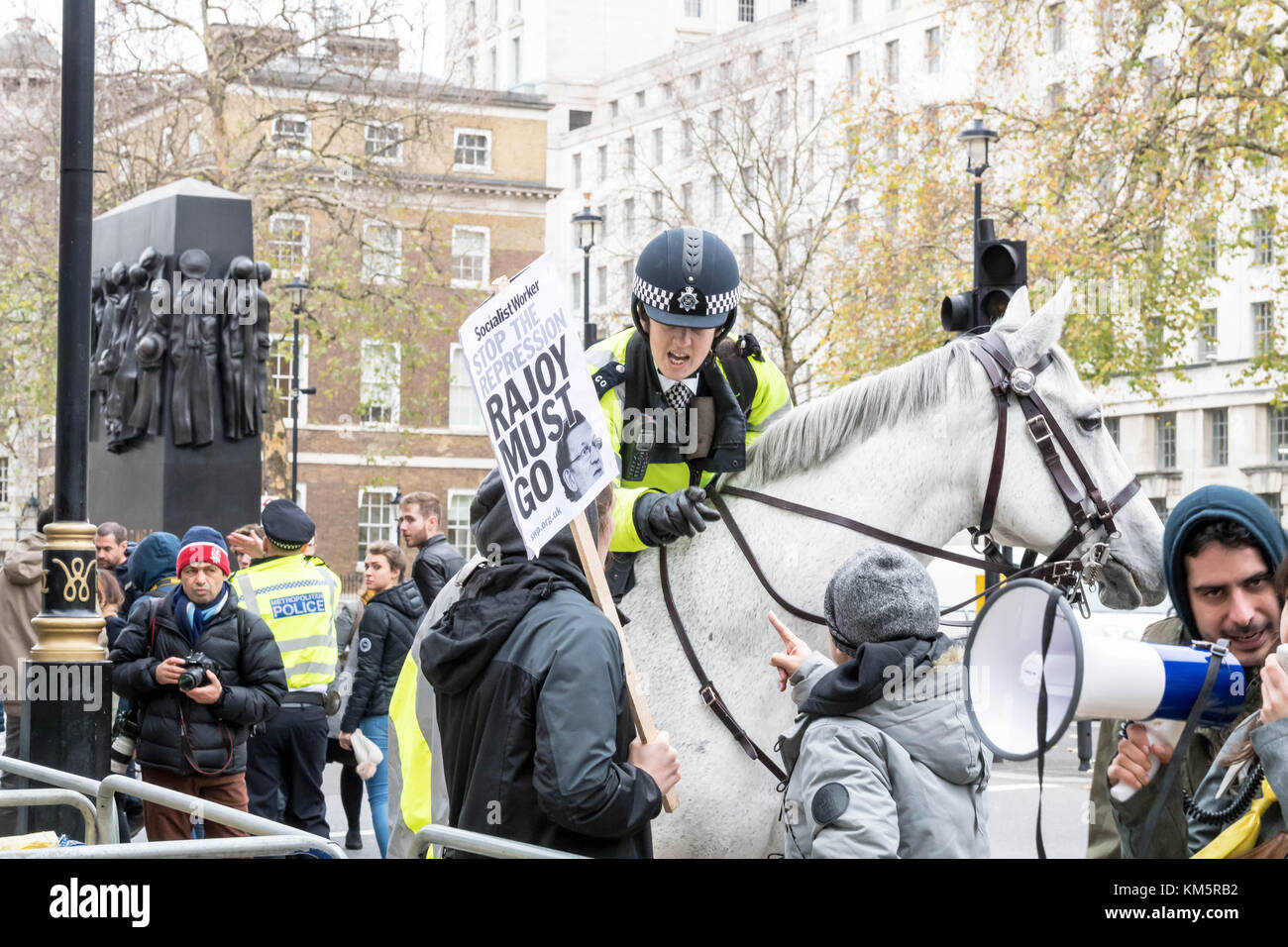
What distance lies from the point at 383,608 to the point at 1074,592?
6622 millimetres

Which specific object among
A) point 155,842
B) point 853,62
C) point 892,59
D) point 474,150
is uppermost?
point 853,62

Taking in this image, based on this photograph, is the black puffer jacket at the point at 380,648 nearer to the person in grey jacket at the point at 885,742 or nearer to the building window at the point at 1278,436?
the person in grey jacket at the point at 885,742

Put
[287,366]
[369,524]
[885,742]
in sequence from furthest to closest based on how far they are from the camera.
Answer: [369,524] → [287,366] → [885,742]

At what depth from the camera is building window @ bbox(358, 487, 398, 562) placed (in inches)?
2186

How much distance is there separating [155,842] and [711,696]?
1.64m

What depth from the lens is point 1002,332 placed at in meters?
5.29

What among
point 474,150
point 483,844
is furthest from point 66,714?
point 474,150

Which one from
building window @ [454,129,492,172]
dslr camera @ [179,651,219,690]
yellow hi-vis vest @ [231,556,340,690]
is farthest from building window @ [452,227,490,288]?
dslr camera @ [179,651,219,690]

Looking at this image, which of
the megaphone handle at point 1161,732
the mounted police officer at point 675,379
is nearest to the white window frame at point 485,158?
the mounted police officer at point 675,379

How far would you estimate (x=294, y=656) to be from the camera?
986 centimetres

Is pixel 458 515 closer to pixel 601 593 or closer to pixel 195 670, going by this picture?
pixel 195 670

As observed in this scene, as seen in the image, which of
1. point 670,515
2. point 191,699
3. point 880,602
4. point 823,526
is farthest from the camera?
point 191,699
